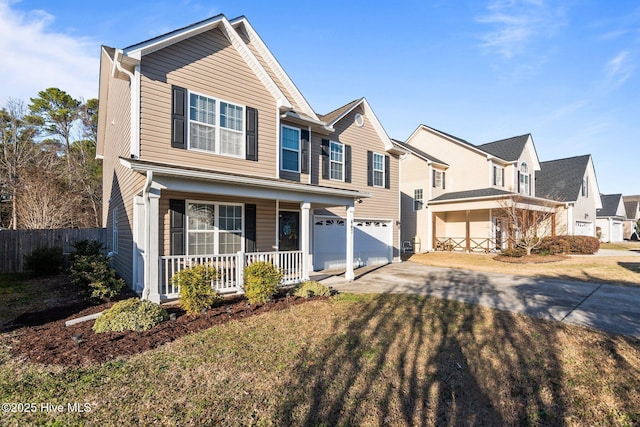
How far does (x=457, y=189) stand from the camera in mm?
22594

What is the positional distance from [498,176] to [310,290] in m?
19.5

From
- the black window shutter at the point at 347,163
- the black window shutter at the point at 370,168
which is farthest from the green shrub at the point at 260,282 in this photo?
the black window shutter at the point at 370,168

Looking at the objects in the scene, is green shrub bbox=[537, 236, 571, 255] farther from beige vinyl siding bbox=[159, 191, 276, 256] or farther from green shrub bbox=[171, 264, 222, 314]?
green shrub bbox=[171, 264, 222, 314]

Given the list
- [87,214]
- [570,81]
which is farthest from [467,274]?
[87,214]

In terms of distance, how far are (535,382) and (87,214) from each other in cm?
3071

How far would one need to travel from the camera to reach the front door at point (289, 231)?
11.3 m

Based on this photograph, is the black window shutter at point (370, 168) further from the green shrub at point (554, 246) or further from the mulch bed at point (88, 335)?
the green shrub at point (554, 246)

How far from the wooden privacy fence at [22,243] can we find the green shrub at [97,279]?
6595mm

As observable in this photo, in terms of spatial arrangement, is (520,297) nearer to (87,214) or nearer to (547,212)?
(547,212)

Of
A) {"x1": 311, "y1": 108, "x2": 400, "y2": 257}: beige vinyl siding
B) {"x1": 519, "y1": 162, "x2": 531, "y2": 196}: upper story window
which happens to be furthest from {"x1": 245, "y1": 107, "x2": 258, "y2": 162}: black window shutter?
{"x1": 519, "y1": 162, "x2": 531, "y2": 196}: upper story window

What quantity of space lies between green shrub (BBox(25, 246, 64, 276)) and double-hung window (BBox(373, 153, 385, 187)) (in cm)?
1375

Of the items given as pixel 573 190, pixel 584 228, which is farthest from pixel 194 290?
pixel 584 228

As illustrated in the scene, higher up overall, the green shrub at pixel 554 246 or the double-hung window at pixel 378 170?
the double-hung window at pixel 378 170

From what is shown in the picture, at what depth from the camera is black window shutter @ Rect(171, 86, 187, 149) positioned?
8484 millimetres
